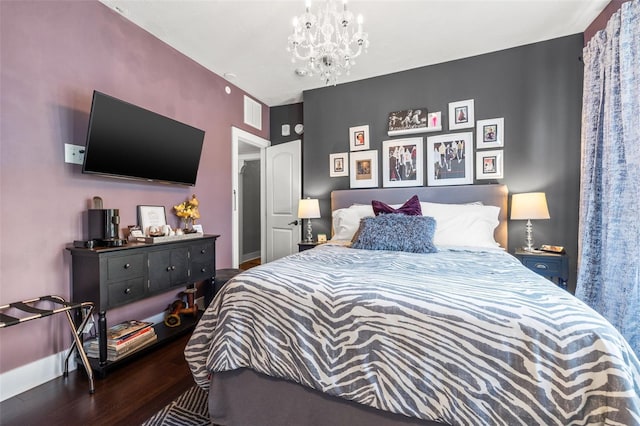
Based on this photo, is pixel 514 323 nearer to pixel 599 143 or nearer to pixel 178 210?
pixel 599 143

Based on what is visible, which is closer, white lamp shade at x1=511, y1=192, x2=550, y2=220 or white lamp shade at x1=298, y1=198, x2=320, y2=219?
white lamp shade at x1=511, y1=192, x2=550, y2=220

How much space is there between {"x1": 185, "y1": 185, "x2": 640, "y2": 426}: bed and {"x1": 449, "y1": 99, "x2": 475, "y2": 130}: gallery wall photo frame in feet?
6.59

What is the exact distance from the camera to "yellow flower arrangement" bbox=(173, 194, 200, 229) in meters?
2.84

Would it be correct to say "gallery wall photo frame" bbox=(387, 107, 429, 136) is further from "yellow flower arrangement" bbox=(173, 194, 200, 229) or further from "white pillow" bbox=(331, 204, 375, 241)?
"yellow flower arrangement" bbox=(173, 194, 200, 229)

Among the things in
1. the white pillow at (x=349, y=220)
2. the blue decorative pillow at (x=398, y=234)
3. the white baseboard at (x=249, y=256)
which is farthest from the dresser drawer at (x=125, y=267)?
the white baseboard at (x=249, y=256)

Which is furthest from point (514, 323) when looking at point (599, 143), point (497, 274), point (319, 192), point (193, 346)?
Result: point (319, 192)

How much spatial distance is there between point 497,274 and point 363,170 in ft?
7.70

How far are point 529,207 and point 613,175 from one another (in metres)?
0.62

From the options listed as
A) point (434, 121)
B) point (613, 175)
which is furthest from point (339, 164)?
point (613, 175)

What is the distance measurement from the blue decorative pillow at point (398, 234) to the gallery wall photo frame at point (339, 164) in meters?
1.34

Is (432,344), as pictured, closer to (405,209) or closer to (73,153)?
(405,209)

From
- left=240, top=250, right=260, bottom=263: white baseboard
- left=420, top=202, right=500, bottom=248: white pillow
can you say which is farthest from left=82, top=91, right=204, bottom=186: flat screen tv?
left=240, top=250, right=260, bottom=263: white baseboard

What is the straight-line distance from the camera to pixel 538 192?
283 cm

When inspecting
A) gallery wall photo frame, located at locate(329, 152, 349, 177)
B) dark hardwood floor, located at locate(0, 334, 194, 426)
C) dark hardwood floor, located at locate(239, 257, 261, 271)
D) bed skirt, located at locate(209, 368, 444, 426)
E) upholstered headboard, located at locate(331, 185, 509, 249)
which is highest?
gallery wall photo frame, located at locate(329, 152, 349, 177)
